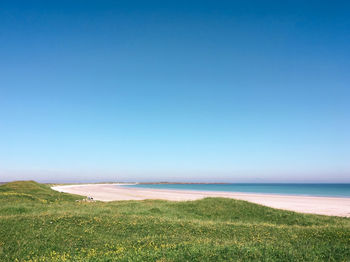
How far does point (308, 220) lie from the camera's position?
79.5ft

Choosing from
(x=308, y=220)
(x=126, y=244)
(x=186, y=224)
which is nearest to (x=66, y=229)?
(x=126, y=244)

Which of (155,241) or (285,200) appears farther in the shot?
(285,200)

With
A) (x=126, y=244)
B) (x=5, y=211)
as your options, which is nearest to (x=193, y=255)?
(x=126, y=244)

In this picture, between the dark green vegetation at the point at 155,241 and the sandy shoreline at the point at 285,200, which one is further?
the sandy shoreline at the point at 285,200

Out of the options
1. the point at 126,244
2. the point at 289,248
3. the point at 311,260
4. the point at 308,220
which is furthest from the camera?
the point at 308,220

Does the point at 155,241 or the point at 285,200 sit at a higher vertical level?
the point at 155,241

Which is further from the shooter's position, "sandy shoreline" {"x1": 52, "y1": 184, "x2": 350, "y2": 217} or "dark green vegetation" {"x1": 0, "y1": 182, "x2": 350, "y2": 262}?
"sandy shoreline" {"x1": 52, "y1": 184, "x2": 350, "y2": 217}

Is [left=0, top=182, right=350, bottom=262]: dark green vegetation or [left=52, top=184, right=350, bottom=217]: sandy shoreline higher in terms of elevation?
[left=0, top=182, right=350, bottom=262]: dark green vegetation

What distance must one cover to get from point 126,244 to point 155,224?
520 cm

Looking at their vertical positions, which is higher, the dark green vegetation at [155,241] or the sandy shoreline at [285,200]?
the dark green vegetation at [155,241]

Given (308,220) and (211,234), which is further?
(308,220)

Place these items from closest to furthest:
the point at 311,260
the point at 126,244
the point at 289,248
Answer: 1. the point at 311,260
2. the point at 289,248
3. the point at 126,244

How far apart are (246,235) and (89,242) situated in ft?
31.3

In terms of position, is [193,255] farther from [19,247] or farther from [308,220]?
[308,220]
